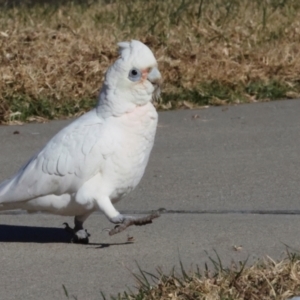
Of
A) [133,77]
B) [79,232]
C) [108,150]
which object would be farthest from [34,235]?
[133,77]

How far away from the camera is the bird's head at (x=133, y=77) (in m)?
4.62

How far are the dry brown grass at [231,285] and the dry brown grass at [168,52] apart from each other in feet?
12.0

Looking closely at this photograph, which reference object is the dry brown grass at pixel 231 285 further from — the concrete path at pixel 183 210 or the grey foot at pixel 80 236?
the grey foot at pixel 80 236

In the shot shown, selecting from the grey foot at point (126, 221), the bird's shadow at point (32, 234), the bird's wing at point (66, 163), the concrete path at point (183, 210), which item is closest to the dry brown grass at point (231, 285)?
the concrete path at point (183, 210)

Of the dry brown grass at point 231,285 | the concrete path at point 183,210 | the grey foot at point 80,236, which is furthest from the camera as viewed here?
the grey foot at point 80,236

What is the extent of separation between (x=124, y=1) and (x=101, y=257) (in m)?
6.35

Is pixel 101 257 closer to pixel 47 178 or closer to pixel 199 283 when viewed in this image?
pixel 47 178

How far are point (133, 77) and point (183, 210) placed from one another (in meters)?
1.01

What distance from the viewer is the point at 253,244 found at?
4.66 m

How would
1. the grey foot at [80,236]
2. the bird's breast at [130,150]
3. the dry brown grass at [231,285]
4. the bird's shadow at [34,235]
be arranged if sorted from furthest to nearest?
1. the bird's shadow at [34,235]
2. the grey foot at [80,236]
3. the bird's breast at [130,150]
4. the dry brown grass at [231,285]

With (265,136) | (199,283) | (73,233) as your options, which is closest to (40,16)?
(265,136)

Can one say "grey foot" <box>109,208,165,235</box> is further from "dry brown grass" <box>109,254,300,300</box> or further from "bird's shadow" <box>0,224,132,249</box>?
"dry brown grass" <box>109,254,300,300</box>

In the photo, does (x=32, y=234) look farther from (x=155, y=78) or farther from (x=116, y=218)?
(x=155, y=78)

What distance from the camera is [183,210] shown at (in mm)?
5293
